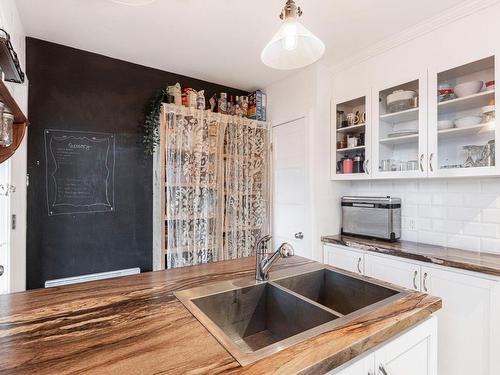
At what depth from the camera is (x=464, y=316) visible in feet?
5.58

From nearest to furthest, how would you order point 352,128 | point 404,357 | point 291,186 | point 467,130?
1. point 404,357
2. point 467,130
3. point 352,128
4. point 291,186

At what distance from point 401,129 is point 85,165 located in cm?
260

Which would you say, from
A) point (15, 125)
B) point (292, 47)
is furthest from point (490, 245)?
point (15, 125)

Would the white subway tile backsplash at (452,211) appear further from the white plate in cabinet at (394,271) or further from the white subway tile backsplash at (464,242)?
the white plate in cabinet at (394,271)

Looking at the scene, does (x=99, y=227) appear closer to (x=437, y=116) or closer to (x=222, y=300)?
(x=222, y=300)

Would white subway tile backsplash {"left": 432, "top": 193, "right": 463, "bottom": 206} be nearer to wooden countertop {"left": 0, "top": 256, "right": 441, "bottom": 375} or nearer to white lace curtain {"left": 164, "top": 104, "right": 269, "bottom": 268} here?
wooden countertop {"left": 0, "top": 256, "right": 441, "bottom": 375}

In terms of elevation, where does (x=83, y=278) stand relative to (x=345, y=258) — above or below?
below

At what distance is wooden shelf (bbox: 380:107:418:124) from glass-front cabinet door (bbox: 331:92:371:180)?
136mm

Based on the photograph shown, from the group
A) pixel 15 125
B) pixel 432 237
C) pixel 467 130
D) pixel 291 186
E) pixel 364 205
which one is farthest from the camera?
pixel 291 186

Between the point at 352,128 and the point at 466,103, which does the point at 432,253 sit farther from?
the point at 352,128

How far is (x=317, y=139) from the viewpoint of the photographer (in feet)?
8.62

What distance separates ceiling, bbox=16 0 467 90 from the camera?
180 centimetres

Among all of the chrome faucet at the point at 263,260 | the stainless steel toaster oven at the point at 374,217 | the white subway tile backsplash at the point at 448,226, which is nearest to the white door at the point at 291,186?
the stainless steel toaster oven at the point at 374,217

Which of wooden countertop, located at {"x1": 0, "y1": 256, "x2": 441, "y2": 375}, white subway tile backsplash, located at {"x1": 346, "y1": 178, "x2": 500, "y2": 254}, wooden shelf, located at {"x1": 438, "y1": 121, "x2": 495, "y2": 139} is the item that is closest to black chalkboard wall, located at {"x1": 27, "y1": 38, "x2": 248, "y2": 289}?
wooden countertop, located at {"x1": 0, "y1": 256, "x2": 441, "y2": 375}
